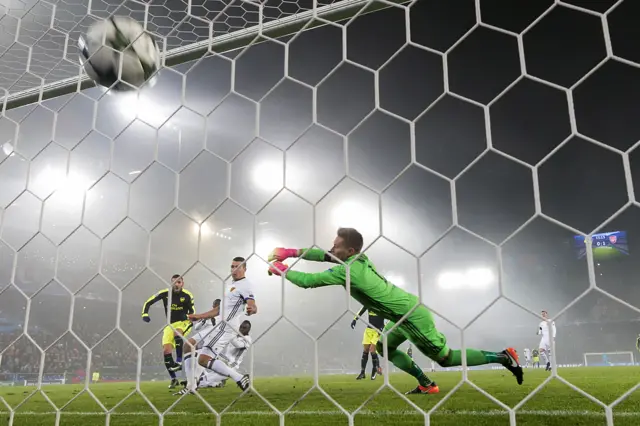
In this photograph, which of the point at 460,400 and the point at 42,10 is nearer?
the point at 460,400

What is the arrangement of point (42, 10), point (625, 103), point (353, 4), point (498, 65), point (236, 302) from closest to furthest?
point (353, 4) < point (42, 10) < point (236, 302) < point (498, 65) < point (625, 103)

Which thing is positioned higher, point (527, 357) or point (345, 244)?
point (345, 244)

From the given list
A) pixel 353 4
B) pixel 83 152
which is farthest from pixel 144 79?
pixel 83 152

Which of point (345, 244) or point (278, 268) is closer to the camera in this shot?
point (278, 268)

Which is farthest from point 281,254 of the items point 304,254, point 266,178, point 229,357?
point 266,178

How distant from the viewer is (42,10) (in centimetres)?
210

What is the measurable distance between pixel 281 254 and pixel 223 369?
0.96 metres

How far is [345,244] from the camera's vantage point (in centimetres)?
120

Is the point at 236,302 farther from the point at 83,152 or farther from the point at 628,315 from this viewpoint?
the point at 628,315

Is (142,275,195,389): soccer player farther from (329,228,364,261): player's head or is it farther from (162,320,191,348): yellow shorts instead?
(329,228,364,261): player's head

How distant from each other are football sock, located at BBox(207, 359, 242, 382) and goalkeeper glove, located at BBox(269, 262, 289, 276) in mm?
859

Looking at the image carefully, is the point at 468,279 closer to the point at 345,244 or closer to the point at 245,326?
the point at 245,326

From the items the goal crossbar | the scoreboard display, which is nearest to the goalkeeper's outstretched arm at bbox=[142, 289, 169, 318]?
the goal crossbar

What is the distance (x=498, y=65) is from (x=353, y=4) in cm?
381
